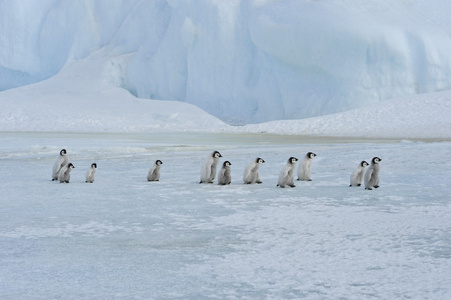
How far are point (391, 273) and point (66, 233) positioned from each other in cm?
237

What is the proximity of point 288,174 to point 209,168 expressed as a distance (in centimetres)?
110

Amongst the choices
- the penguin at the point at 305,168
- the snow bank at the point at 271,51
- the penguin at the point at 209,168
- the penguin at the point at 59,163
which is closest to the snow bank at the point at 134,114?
the snow bank at the point at 271,51

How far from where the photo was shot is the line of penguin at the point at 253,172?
743 cm

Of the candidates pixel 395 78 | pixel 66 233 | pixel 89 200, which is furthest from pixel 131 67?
pixel 66 233

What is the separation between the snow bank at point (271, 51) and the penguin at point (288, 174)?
17026 mm

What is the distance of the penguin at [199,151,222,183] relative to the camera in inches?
318

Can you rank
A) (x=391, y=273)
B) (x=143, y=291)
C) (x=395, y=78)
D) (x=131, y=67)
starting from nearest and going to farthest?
(x=143, y=291) → (x=391, y=273) → (x=395, y=78) → (x=131, y=67)

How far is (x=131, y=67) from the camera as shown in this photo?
30469 millimetres

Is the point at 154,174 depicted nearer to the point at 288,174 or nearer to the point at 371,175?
the point at 288,174

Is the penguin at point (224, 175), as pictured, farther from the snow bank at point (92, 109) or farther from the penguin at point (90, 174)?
the snow bank at point (92, 109)


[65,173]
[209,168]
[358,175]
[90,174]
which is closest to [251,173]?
[209,168]

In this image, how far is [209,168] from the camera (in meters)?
8.09

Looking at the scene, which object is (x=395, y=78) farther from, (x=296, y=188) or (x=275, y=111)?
(x=296, y=188)

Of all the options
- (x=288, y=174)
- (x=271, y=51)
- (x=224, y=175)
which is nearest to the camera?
(x=288, y=174)
